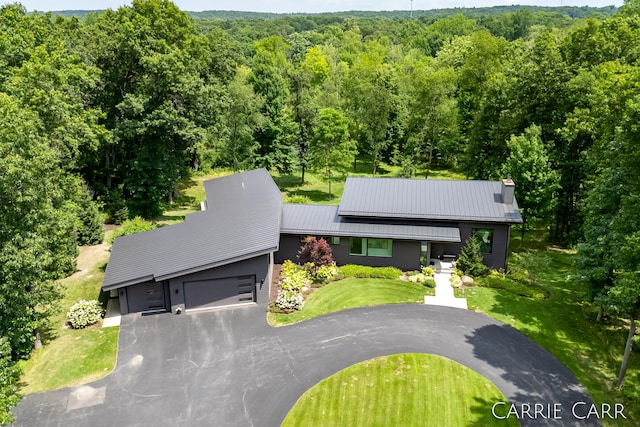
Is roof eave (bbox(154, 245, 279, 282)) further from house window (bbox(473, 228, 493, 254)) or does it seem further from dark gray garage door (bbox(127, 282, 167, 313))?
house window (bbox(473, 228, 493, 254))

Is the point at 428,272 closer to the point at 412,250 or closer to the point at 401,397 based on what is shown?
the point at 412,250

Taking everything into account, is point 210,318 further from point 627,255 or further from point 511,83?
point 511,83

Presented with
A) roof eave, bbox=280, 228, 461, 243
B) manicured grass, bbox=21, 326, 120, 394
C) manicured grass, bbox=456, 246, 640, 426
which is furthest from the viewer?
roof eave, bbox=280, 228, 461, 243

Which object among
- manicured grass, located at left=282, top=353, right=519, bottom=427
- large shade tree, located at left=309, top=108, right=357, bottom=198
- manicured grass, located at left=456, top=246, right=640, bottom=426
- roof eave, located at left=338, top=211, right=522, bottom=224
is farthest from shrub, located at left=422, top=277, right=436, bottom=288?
large shade tree, located at left=309, top=108, right=357, bottom=198

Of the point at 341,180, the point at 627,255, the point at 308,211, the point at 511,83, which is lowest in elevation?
the point at 341,180

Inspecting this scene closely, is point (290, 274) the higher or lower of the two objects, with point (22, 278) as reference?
lower

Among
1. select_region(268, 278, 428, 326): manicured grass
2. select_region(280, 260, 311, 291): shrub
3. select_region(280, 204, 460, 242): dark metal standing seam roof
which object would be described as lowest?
select_region(268, 278, 428, 326): manicured grass

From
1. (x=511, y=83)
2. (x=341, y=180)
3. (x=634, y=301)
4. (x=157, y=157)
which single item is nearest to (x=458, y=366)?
(x=634, y=301)
